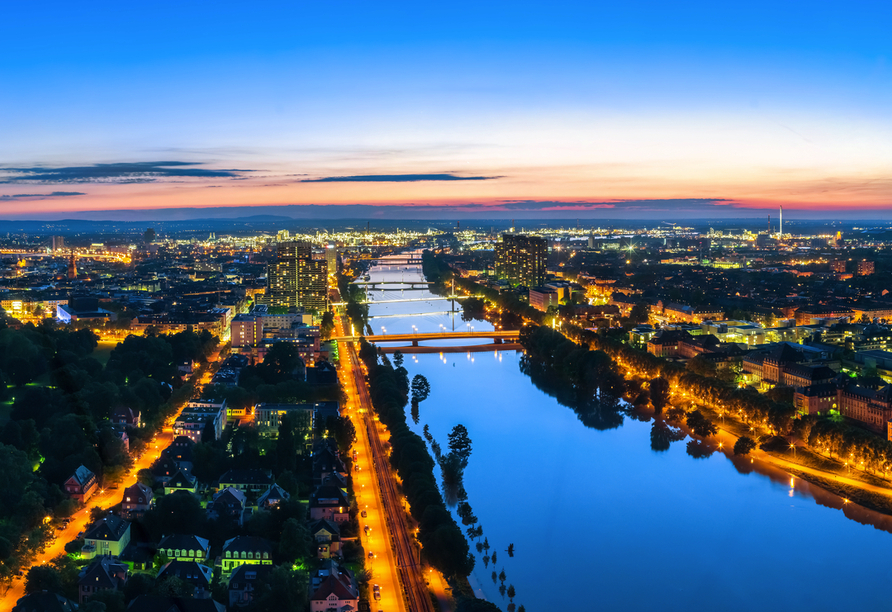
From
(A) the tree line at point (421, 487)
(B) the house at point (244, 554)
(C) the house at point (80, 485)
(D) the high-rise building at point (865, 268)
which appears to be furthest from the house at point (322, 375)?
(D) the high-rise building at point (865, 268)

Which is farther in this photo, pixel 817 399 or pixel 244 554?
pixel 817 399

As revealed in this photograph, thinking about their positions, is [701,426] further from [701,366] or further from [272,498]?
[272,498]

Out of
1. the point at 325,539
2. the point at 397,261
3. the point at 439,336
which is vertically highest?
the point at 325,539

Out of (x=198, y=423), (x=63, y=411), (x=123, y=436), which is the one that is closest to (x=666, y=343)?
(x=198, y=423)

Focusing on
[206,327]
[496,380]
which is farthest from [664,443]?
→ [206,327]

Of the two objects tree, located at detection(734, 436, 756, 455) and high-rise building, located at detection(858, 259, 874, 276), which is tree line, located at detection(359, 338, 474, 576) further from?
high-rise building, located at detection(858, 259, 874, 276)

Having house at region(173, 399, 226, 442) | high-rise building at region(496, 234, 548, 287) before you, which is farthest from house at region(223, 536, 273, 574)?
high-rise building at region(496, 234, 548, 287)

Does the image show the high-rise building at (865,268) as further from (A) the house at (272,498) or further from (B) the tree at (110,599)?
(B) the tree at (110,599)
